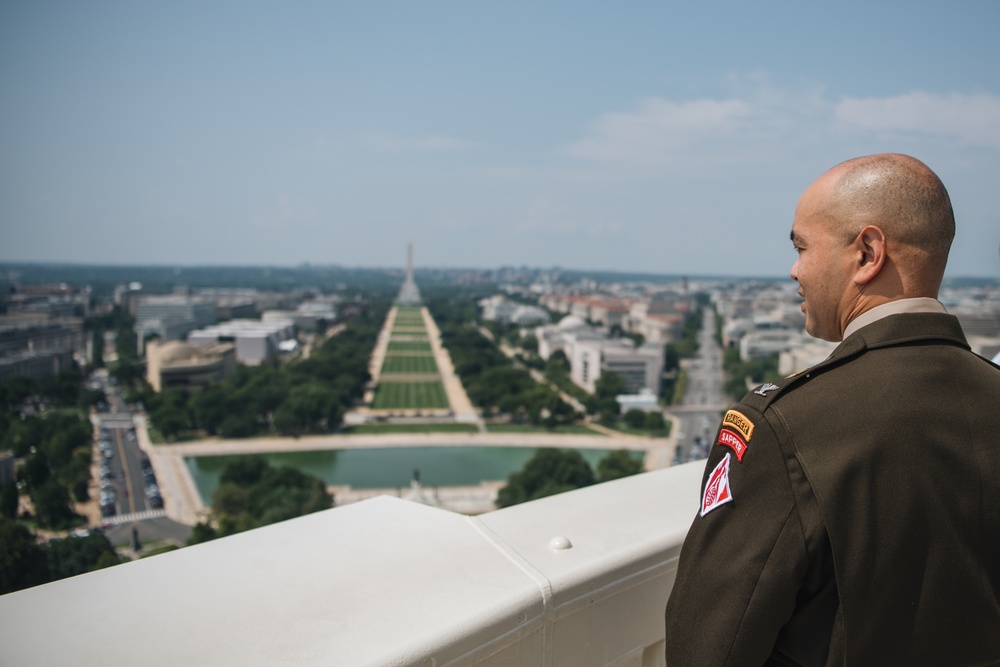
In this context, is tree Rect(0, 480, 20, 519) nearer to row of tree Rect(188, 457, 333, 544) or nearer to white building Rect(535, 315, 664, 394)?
row of tree Rect(188, 457, 333, 544)

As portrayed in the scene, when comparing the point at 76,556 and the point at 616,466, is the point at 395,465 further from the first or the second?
the point at 76,556

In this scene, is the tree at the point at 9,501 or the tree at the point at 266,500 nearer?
the tree at the point at 9,501

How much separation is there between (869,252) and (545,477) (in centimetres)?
1560

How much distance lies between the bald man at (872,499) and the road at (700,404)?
16821 millimetres

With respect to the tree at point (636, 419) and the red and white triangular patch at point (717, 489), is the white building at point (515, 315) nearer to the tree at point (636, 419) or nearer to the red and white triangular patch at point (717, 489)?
the tree at point (636, 419)

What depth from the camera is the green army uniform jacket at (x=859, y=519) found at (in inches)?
23.6

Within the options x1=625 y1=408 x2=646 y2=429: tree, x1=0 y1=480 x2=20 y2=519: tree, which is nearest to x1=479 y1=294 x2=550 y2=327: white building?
x1=625 y1=408 x2=646 y2=429: tree

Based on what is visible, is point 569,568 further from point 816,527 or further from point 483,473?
point 483,473

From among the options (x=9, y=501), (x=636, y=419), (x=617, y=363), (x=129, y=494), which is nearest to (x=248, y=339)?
(x=617, y=363)

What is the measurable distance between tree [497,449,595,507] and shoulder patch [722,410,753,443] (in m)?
14.4

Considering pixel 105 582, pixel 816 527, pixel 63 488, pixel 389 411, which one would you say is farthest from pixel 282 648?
pixel 389 411

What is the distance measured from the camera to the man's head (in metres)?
0.69

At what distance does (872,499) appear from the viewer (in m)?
0.60

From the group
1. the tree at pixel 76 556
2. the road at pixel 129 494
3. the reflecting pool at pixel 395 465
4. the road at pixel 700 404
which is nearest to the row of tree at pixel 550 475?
the reflecting pool at pixel 395 465
